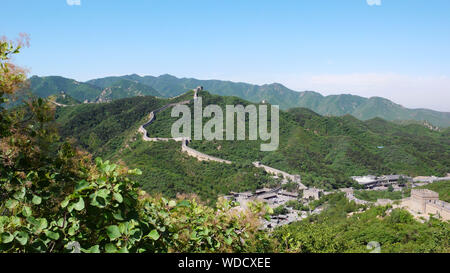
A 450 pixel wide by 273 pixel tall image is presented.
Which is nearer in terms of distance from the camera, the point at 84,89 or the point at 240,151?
the point at 240,151

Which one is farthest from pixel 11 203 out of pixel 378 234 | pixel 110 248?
pixel 378 234

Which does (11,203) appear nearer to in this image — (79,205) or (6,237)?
(6,237)

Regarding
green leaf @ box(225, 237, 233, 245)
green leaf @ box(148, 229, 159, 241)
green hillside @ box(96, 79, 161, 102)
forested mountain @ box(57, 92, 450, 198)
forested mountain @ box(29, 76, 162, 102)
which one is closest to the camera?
green leaf @ box(148, 229, 159, 241)

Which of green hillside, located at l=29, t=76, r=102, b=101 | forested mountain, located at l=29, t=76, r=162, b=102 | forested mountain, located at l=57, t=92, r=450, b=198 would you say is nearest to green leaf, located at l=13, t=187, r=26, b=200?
forested mountain, located at l=57, t=92, r=450, b=198

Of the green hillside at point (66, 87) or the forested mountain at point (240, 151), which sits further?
the green hillside at point (66, 87)

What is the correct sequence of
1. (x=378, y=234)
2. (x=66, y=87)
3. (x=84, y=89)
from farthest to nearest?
1. (x=66, y=87)
2. (x=84, y=89)
3. (x=378, y=234)

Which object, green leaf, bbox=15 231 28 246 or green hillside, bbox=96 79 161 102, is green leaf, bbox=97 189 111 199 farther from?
green hillside, bbox=96 79 161 102

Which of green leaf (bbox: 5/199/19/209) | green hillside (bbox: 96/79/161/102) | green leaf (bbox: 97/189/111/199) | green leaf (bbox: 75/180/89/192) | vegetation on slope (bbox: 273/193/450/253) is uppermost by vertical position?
green hillside (bbox: 96/79/161/102)

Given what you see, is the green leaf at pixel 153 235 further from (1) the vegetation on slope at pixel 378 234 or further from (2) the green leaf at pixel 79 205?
(1) the vegetation on slope at pixel 378 234

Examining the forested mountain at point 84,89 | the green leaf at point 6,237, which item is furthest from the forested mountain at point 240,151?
the forested mountain at point 84,89
